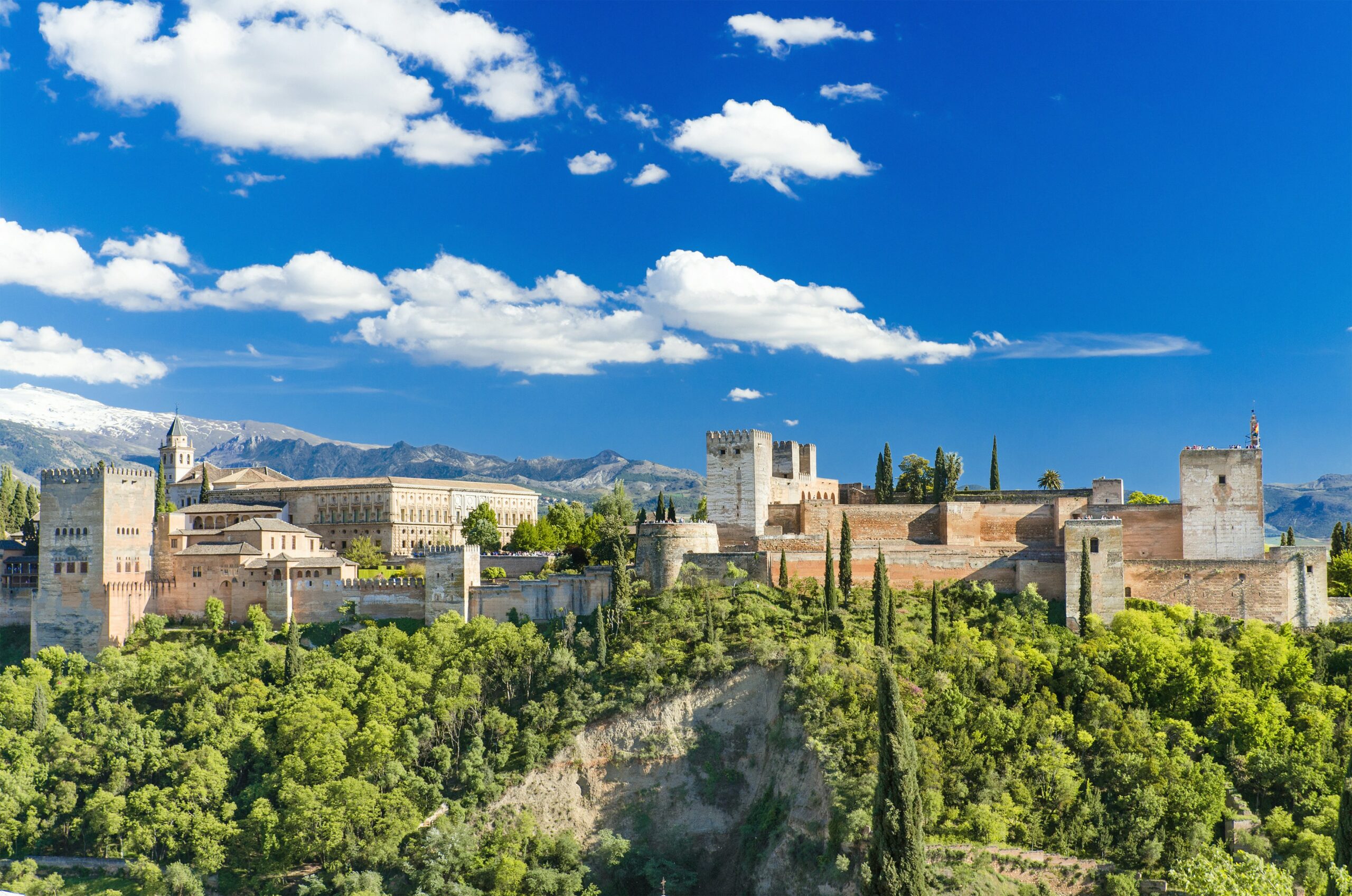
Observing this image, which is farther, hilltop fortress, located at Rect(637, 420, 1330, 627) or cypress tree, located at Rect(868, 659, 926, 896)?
hilltop fortress, located at Rect(637, 420, 1330, 627)

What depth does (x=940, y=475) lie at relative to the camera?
204ft

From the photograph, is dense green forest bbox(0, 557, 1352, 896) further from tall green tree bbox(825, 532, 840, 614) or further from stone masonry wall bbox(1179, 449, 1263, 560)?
stone masonry wall bbox(1179, 449, 1263, 560)

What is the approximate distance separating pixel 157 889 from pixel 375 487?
41.0 m

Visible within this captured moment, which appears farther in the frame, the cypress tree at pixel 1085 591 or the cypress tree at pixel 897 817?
the cypress tree at pixel 1085 591

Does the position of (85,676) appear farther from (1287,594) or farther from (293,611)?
(1287,594)

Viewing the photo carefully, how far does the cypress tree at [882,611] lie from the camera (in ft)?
146

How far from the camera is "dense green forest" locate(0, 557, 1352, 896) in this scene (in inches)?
1533

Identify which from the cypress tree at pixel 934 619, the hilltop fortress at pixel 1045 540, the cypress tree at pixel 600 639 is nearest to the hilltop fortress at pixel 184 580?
the cypress tree at pixel 600 639

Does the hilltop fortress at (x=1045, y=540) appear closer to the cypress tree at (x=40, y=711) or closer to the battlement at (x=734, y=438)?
the battlement at (x=734, y=438)

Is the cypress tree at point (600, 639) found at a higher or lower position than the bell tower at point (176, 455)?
lower

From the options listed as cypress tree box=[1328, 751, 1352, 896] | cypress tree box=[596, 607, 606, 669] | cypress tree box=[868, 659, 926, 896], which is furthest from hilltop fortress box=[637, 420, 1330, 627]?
cypress tree box=[1328, 751, 1352, 896]

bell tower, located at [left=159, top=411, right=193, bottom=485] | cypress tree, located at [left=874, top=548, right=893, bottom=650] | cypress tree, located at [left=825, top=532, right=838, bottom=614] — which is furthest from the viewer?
bell tower, located at [left=159, top=411, right=193, bottom=485]

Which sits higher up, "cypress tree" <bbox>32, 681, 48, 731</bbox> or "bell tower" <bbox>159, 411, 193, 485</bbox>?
"bell tower" <bbox>159, 411, 193, 485</bbox>

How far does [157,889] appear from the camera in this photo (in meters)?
42.9
